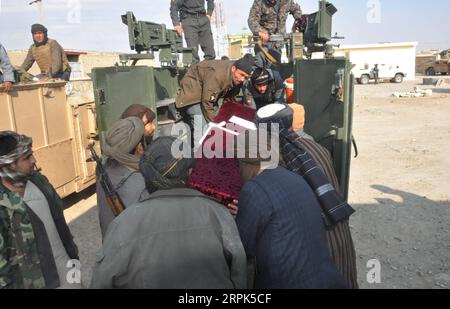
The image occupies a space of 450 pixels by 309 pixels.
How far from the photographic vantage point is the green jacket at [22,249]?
2104 millimetres

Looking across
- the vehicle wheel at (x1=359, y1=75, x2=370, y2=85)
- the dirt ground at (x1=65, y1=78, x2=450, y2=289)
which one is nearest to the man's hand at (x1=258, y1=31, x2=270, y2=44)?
the dirt ground at (x1=65, y1=78, x2=450, y2=289)

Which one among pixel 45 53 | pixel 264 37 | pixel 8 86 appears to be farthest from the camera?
pixel 45 53

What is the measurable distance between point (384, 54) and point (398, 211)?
28.8 m

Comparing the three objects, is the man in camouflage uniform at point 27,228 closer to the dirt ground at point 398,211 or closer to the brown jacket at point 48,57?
the dirt ground at point 398,211

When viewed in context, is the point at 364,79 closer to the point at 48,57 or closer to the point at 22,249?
the point at 48,57

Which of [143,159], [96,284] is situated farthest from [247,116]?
[96,284]

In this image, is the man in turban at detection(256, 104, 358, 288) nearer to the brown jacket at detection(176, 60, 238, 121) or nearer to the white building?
the brown jacket at detection(176, 60, 238, 121)

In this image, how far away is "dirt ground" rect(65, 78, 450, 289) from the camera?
3984mm

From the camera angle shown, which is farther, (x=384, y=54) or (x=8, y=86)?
(x=384, y=54)

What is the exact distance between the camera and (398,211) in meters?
5.40

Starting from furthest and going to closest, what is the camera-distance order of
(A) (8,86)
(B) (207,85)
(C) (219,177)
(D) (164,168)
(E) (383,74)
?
(E) (383,74)
(A) (8,86)
(B) (207,85)
(C) (219,177)
(D) (164,168)

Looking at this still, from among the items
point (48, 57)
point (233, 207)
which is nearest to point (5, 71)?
point (48, 57)

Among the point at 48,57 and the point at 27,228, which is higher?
the point at 48,57

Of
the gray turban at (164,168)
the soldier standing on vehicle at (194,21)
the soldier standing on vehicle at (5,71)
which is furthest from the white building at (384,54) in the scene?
the gray turban at (164,168)
